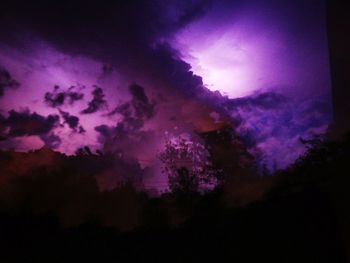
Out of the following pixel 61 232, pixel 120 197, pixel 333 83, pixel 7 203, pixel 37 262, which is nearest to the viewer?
pixel 37 262

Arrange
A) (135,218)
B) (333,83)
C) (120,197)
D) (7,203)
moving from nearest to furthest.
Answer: (7,203) < (135,218) < (120,197) < (333,83)

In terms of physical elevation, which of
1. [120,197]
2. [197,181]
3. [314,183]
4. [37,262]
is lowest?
[37,262]

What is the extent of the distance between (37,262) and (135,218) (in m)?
2.97

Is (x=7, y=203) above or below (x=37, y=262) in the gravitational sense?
above

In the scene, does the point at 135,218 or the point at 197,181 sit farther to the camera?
the point at 197,181

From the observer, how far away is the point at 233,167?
2820 cm

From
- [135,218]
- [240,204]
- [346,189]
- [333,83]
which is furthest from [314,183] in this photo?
[333,83]

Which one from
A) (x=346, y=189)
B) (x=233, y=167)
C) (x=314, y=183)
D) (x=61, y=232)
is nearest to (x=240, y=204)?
(x=314, y=183)

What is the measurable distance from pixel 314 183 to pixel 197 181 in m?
20.7

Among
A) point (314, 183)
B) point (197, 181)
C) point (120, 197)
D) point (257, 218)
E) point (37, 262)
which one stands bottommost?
point (37, 262)

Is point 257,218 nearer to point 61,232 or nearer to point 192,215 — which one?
point 192,215

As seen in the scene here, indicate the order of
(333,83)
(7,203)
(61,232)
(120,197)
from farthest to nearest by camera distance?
(333,83) → (120,197) → (7,203) → (61,232)

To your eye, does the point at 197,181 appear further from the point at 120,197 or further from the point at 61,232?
the point at 61,232

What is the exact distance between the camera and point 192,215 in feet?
32.1
